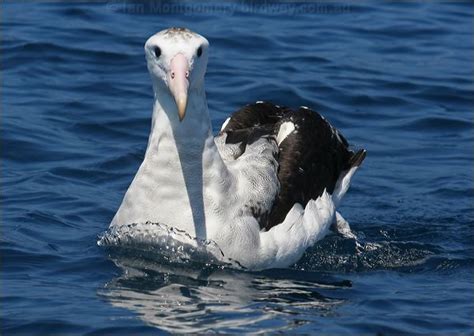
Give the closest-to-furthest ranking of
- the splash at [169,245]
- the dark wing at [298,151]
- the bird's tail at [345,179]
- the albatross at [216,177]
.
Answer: the albatross at [216,177] → the splash at [169,245] → the dark wing at [298,151] → the bird's tail at [345,179]

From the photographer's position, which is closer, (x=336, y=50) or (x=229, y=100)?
(x=229, y=100)

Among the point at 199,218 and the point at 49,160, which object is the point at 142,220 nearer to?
the point at 199,218

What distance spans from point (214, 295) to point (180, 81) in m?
1.56

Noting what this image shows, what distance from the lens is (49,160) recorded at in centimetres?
1279

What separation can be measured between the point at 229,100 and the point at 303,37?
3030 mm

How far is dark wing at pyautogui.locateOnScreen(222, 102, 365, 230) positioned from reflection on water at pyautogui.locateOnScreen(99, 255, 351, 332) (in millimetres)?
535

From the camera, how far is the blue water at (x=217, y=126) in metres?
9.05

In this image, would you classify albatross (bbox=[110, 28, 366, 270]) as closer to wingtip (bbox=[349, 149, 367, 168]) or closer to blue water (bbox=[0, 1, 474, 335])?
blue water (bbox=[0, 1, 474, 335])

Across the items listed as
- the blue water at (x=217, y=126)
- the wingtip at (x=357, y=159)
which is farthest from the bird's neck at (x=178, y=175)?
the wingtip at (x=357, y=159)

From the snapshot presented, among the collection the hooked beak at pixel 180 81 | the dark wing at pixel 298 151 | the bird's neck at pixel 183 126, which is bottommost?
the dark wing at pixel 298 151

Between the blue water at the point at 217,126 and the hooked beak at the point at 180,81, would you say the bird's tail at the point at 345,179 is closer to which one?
the blue water at the point at 217,126

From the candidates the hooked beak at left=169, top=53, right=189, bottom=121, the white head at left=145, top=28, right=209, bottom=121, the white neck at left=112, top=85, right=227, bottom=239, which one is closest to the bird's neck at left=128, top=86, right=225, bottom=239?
the white neck at left=112, top=85, right=227, bottom=239

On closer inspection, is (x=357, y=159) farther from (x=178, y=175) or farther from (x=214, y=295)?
(x=214, y=295)

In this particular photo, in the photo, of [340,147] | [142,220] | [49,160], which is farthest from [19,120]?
[142,220]
